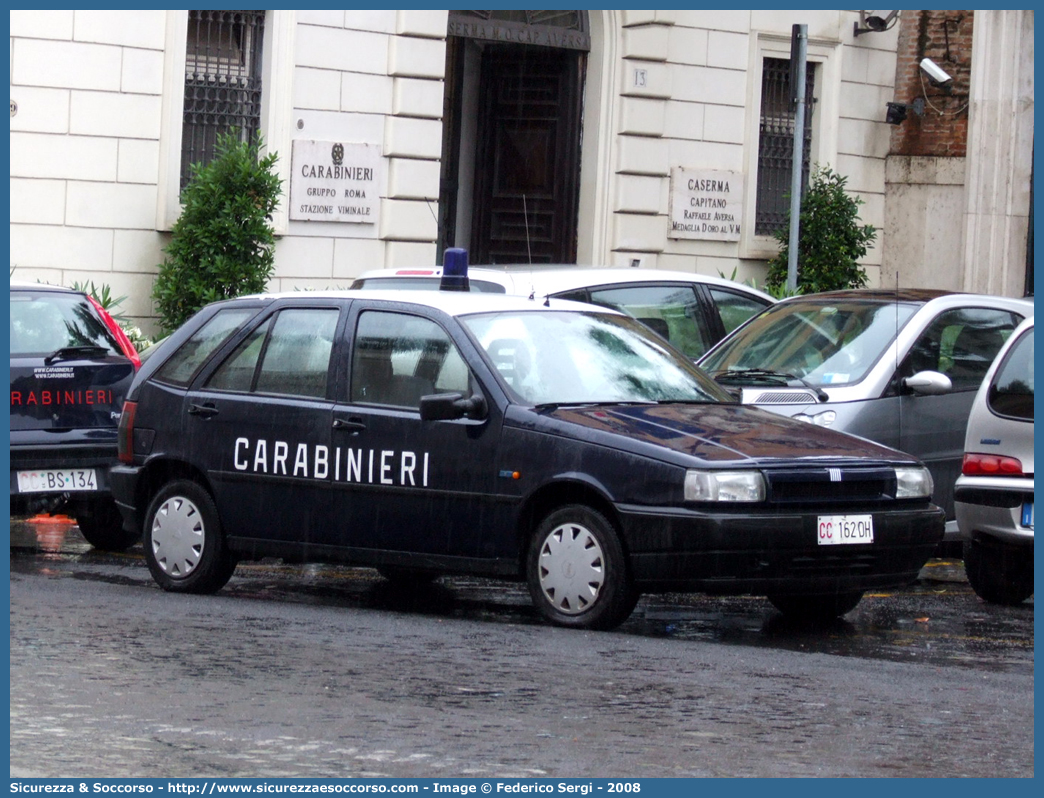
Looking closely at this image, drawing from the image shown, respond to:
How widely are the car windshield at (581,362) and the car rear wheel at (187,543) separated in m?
1.77

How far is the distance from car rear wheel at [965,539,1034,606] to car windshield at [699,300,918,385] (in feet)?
5.22

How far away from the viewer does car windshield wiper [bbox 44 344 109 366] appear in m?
12.2

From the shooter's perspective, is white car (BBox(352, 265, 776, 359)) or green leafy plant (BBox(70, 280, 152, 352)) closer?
white car (BBox(352, 265, 776, 359))

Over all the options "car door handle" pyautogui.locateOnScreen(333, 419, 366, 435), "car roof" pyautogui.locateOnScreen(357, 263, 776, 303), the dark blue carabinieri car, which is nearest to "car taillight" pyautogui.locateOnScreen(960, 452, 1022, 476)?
the dark blue carabinieri car

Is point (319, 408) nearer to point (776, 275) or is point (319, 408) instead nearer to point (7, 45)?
point (7, 45)

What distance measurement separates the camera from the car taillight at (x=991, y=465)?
10.3m

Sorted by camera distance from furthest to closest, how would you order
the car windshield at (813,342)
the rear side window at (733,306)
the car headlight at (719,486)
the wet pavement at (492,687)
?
the rear side window at (733,306) < the car windshield at (813,342) < the car headlight at (719,486) < the wet pavement at (492,687)

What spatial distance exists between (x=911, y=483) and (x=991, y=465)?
113 centimetres

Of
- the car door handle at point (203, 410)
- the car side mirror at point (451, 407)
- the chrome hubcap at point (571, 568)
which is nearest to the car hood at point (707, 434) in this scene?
the car side mirror at point (451, 407)

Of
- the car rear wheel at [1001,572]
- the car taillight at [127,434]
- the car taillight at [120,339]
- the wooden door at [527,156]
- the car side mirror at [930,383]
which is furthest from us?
the wooden door at [527,156]

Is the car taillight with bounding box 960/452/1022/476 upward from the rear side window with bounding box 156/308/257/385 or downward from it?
downward

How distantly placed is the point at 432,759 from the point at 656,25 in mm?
18824

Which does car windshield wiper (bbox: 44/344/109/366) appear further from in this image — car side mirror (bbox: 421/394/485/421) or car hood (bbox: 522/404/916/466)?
car hood (bbox: 522/404/916/466)

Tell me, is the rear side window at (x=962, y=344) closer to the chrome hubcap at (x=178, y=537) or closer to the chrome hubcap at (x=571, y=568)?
the chrome hubcap at (x=571, y=568)
